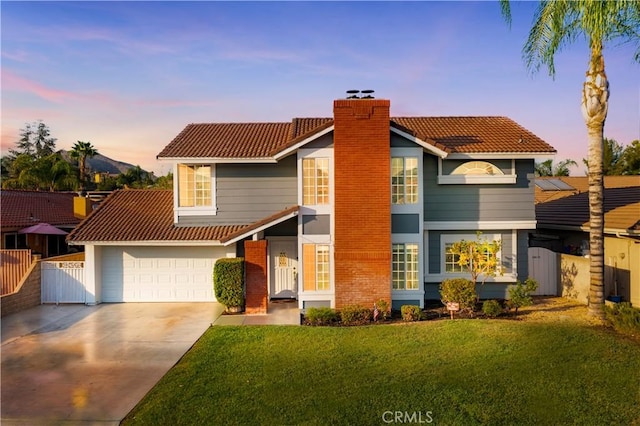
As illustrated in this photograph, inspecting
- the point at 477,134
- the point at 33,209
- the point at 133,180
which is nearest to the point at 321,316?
the point at 477,134

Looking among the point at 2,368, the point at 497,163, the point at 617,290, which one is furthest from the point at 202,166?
the point at 617,290

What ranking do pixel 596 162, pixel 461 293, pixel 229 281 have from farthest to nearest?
pixel 229 281
pixel 461 293
pixel 596 162

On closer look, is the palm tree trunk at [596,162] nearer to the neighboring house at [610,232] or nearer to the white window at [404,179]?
the neighboring house at [610,232]

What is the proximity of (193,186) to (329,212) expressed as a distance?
5548 mm

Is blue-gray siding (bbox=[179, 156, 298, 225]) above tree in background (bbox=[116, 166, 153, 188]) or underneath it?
underneath

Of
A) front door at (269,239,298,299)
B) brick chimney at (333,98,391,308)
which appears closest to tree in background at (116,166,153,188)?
front door at (269,239,298,299)

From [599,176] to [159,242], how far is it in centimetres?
1421

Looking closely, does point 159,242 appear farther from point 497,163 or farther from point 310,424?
point 497,163

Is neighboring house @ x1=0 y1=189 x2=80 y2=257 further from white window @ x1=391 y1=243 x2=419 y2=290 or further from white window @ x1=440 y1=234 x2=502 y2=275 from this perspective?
white window @ x1=440 y1=234 x2=502 y2=275

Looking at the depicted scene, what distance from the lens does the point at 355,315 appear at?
455 inches

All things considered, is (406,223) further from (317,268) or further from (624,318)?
(624,318)

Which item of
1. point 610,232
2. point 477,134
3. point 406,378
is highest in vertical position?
point 477,134

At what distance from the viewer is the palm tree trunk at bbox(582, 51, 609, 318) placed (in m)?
11.3

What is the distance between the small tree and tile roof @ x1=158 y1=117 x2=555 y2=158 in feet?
10.5
